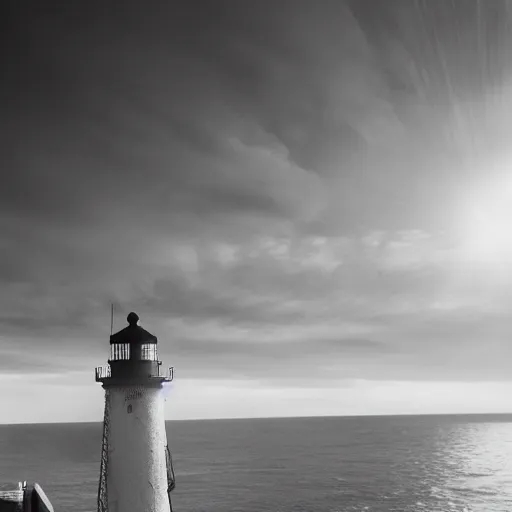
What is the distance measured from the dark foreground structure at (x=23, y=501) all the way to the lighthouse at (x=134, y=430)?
11564 millimetres

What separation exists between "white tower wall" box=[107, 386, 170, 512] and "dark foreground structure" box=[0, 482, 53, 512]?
11.5 meters

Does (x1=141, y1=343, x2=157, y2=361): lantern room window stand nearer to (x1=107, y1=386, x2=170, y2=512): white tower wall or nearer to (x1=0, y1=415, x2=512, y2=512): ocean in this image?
(x1=107, y1=386, x2=170, y2=512): white tower wall

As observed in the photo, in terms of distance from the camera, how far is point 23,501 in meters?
13.8

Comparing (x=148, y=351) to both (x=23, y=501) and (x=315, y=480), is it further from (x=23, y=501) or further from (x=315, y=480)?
(x=315, y=480)

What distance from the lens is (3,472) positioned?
129000mm

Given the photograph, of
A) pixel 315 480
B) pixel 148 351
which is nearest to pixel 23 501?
pixel 148 351

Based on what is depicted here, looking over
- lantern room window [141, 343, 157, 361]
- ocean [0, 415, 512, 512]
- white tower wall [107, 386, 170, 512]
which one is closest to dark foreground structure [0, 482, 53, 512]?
white tower wall [107, 386, 170, 512]

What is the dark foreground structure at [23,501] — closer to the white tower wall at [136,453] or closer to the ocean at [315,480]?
the white tower wall at [136,453]

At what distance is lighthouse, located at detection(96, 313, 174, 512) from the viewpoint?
2523 cm

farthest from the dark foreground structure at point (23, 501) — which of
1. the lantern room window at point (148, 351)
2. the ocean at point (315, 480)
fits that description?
the ocean at point (315, 480)

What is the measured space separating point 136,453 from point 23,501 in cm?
1200

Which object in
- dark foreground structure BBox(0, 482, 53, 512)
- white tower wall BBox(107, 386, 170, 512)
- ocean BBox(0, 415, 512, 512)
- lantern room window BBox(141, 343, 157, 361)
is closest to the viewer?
dark foreground structure BBox(0, 482, 53, 512)

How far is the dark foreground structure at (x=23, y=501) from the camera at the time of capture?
13656 mm

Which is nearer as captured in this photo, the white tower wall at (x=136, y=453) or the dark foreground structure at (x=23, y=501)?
the dark foreground structure at (x=23, y=501)
